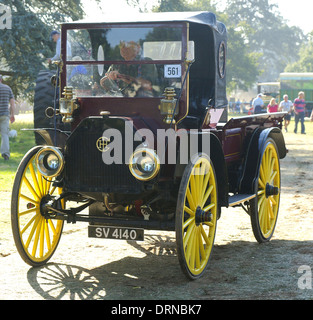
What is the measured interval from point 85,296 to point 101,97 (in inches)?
77.5

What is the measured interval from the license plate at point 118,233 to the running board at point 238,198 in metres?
1.02

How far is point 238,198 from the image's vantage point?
6.37m

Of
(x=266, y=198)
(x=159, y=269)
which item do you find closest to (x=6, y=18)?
(x=266, y=198)

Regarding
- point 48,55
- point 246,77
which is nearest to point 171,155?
point 48,55

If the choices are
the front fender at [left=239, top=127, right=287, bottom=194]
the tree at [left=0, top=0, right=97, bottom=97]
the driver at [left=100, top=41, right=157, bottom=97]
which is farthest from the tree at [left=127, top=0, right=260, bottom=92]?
the driver at [left=100, top=41, right=157, bottom=97]

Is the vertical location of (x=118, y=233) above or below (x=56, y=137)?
below

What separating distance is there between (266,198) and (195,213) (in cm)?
194

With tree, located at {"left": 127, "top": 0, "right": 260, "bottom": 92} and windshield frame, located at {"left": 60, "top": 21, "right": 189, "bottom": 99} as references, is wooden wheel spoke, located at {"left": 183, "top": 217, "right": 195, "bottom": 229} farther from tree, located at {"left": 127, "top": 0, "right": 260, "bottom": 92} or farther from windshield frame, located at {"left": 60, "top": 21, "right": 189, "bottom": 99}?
tree, located at {"left": 127, "top": 0, "right": 260, "bottom": 92}

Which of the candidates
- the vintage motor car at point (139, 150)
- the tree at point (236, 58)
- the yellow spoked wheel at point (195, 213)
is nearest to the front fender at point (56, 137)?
the vintage motor car at point (139, 150)

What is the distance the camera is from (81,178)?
5543 millimetres

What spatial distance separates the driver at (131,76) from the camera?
19.8 feet

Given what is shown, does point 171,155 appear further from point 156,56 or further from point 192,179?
point 156,56

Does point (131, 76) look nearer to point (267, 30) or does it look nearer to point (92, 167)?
point (92, 167)

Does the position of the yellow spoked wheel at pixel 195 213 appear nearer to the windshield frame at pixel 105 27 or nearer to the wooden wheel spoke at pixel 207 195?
the wooden wheel spoke at pixel 207 195
